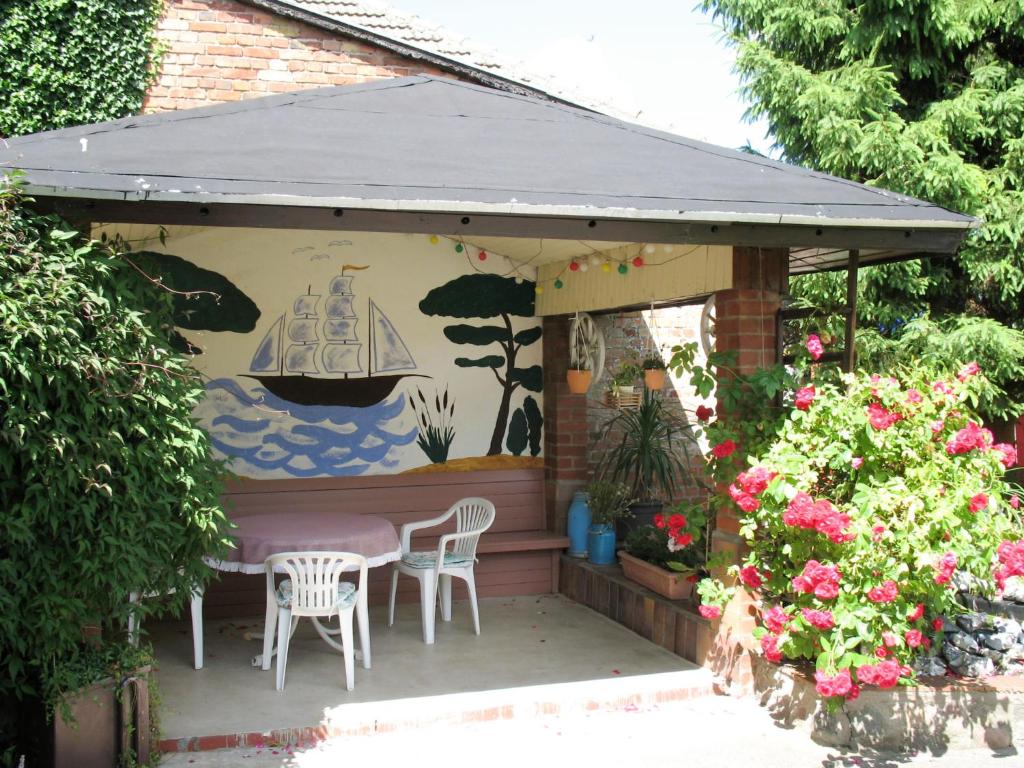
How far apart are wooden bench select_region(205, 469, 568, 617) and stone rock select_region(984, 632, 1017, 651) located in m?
3.05

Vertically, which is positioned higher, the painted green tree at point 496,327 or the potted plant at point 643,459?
the painted green tree at point 496,327

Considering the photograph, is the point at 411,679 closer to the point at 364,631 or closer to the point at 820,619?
the point at 364,631

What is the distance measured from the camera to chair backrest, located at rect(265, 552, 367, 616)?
5137 millimetres

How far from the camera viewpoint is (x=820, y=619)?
436 cm

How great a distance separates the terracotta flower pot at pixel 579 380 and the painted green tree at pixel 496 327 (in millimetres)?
509

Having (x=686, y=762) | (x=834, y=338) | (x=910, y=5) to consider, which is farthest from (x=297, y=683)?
(x=910, y=5)

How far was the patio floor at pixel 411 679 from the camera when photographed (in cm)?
471

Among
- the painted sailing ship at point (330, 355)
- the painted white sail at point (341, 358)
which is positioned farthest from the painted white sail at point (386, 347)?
the painted white sail at point (341, 358)

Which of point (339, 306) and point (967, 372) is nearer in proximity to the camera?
point (967, 372)

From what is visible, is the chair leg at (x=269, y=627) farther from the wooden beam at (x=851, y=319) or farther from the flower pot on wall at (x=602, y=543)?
the wooden beam at (x=851, y=319)

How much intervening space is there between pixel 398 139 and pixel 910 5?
427cm

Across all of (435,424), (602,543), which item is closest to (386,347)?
(435,424)

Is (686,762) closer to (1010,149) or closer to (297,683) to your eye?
(297,683)

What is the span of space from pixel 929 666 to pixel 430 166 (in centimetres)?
351
